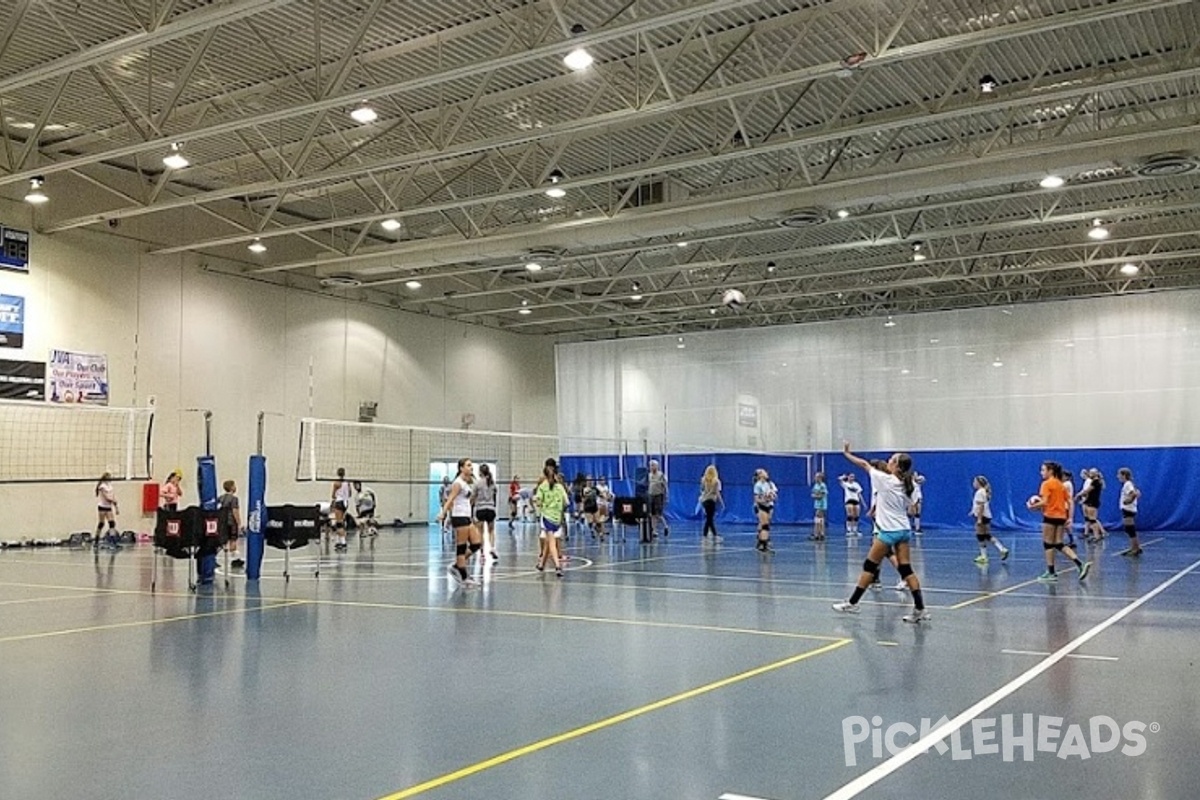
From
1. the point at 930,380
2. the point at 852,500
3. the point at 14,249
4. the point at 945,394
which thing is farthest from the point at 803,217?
the point at 14,249

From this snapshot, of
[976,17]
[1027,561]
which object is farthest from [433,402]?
[976,17]

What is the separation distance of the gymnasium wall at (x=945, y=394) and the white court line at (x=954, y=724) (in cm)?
2035

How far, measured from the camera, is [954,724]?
5.75 metres

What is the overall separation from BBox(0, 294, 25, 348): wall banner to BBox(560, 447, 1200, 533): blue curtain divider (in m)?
15.9

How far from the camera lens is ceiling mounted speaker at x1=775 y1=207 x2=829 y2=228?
1939 cm

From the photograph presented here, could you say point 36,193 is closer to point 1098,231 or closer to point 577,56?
point 577,56

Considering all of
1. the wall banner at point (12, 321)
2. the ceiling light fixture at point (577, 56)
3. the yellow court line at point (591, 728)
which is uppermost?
the ceiling light fixture at point (577, 56)

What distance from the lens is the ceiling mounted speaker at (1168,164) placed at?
1591 cm

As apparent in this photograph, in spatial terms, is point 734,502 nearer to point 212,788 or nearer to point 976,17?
point 976,17

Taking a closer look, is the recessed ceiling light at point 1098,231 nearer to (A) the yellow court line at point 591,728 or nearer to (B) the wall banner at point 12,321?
(A) the yellow court line at point 591,728

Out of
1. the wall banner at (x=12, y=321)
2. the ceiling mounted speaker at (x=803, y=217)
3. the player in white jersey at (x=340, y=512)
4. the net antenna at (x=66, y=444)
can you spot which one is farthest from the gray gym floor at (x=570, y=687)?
the wall banner at (x=12, y=321)

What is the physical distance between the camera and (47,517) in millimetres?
21906

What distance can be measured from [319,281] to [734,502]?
15572 millimetres

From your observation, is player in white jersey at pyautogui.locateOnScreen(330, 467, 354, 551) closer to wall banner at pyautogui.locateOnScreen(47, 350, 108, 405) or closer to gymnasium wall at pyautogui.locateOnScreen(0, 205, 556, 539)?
gymnasium wall at pyautogui.locateOnScreen(0, 205, 556, 539)
